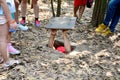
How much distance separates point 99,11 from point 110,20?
41cm

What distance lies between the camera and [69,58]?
15.8ft

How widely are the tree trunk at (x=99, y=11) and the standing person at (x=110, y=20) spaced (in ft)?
0.84

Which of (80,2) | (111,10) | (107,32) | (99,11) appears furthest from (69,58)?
(80,2)

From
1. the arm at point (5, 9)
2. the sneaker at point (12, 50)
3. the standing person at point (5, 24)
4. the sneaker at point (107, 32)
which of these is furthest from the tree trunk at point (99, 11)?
the arm at point (5, 9)

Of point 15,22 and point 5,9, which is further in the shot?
point 15,22

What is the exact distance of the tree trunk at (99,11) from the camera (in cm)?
647

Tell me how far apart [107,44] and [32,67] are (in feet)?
6.37

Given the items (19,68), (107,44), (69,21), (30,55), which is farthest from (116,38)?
(19,68)

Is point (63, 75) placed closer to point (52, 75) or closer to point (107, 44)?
point (52, 75)

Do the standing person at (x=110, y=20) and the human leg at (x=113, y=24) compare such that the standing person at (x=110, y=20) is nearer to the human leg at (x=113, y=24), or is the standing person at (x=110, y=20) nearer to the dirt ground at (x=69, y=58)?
the human leg at (x=113, y=24)

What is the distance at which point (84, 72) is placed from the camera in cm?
444

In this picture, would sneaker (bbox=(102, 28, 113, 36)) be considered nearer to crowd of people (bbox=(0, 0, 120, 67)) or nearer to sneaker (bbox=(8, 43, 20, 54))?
crowd of people (bbox=(0, 0, 120, 67))

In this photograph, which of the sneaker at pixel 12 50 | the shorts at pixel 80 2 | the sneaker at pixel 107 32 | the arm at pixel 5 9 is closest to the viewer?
the arm at pixel 5 9

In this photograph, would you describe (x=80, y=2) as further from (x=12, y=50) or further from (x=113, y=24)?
(x=12, y=50)
